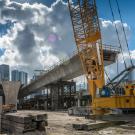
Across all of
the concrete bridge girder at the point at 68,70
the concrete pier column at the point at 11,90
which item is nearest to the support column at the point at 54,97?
the concrete bridge girder at the point at 68,70

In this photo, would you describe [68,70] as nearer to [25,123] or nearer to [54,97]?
[54,97]

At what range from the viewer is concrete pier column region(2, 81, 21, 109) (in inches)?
3022

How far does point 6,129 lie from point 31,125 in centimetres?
245

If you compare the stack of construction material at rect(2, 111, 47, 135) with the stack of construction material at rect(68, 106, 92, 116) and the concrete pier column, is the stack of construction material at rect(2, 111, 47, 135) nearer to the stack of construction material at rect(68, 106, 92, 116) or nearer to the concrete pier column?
the stack of construction material at rect(68, 106, 92, 116)

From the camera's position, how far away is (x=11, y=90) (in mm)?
78500

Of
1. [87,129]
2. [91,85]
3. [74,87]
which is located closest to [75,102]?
[74,87]

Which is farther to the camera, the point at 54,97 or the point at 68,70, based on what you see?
the point at 54,97

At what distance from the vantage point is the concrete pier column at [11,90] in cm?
7675

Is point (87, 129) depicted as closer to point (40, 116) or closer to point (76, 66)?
point (40, 116)

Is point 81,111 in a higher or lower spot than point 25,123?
higher

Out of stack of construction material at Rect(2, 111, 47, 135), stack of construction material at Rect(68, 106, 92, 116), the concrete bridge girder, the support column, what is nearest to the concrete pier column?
the concrete bridge girder

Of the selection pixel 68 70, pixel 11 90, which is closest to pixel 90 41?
pixel 68 70

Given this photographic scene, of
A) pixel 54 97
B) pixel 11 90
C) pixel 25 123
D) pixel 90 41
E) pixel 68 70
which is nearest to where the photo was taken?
pixel 25 123

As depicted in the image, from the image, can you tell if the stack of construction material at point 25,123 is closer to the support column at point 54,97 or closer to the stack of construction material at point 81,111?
the stack of construction material at point 81,111
